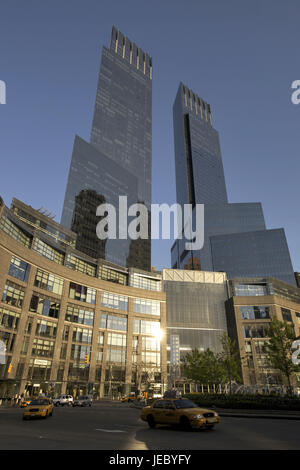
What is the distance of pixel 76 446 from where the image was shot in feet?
35.3

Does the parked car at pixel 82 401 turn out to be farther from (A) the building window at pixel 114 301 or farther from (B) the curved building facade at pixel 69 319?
(A) the building window at pixel 114 301

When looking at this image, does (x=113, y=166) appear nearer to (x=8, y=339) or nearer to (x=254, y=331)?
(x=254, y=331)

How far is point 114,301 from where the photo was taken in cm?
7775

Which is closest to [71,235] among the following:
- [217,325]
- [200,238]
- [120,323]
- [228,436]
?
[120,323]

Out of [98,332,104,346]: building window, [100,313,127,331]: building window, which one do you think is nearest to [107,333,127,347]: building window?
[98,332,104,346]: building window

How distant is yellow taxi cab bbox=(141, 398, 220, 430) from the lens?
1472 cm

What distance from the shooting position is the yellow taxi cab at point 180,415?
14719 mm

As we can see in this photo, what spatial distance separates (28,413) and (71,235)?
252ft

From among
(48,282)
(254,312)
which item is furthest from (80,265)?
(254,312)

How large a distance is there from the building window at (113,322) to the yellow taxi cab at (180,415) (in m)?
58.7

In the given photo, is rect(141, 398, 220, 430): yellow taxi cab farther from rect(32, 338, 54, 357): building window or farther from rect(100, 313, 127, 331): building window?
rect(100, 313, 127, 331): building window

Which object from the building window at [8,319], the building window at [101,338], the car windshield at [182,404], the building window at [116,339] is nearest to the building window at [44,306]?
the building window at [8,319]

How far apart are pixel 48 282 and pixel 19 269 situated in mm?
8581

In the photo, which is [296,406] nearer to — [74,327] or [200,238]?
[74,327]
